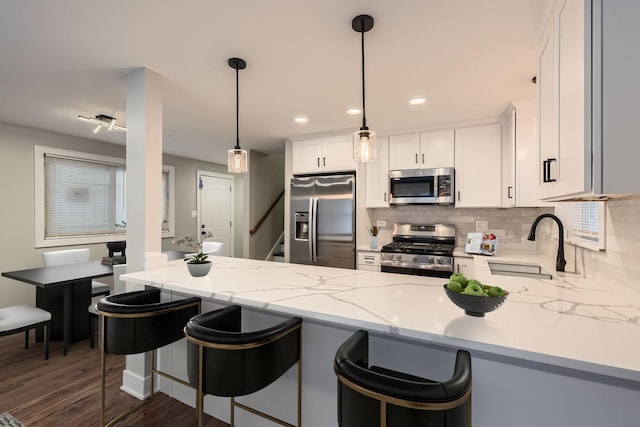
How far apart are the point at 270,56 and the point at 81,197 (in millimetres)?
3753

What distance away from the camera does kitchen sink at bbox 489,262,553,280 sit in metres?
2.68

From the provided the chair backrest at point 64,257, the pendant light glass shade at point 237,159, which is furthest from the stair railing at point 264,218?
the pendant light glass shade at point 237,159

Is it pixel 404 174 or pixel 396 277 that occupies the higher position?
pixel 404 174

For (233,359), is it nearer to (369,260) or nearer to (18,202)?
(369,260)

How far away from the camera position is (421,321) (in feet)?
3.68

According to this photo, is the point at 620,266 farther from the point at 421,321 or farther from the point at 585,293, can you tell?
the point at 421,321

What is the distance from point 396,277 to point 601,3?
4.84 feet

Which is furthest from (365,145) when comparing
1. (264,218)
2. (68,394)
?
(264,218)

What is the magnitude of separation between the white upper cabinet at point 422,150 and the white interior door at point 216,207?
145 inches

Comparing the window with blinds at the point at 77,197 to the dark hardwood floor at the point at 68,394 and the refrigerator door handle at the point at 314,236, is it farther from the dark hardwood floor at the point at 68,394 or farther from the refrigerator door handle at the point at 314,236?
the refrigerator door handle at the point at 314,236

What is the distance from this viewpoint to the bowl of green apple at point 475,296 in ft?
3.53

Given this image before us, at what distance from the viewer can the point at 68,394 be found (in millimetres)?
2189

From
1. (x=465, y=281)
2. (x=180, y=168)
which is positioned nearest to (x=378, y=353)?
(x=465, y=281)

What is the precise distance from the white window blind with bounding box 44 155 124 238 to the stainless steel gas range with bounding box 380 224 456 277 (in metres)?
4.03
